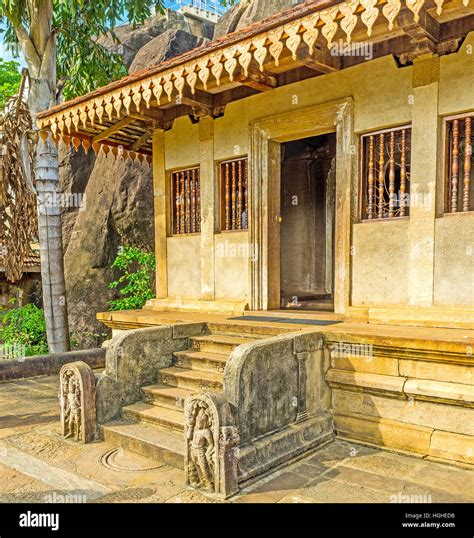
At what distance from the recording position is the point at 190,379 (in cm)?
469

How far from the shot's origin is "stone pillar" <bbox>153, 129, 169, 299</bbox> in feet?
26.0

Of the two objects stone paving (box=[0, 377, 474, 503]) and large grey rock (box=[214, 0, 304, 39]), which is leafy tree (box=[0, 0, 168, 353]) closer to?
stone paving (box=[0, 377, 474, 503])

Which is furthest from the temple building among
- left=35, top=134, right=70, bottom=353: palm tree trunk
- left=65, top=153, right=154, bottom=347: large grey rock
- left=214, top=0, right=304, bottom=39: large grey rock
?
left=214, top=0, right=304, bottom=39: large grey rock

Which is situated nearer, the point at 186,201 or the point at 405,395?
the point at 405,395

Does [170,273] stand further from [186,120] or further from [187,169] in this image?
[186,120]

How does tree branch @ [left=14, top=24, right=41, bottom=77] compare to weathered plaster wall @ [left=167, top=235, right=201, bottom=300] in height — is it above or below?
above

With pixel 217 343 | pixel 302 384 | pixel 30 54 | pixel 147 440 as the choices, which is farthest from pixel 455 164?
pixel 30 54

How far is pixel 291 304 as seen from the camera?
7.87 meters

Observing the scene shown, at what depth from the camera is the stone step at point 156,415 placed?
4.21 m

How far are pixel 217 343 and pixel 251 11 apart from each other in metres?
13.4

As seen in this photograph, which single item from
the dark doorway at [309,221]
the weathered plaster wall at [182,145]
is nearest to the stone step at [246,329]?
the weathered plaster wall at [182,145]

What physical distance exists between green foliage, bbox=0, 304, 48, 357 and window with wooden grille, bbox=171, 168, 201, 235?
456 cm

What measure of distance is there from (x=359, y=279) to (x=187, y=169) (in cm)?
371

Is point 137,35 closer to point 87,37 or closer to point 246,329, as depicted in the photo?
point 87,37
